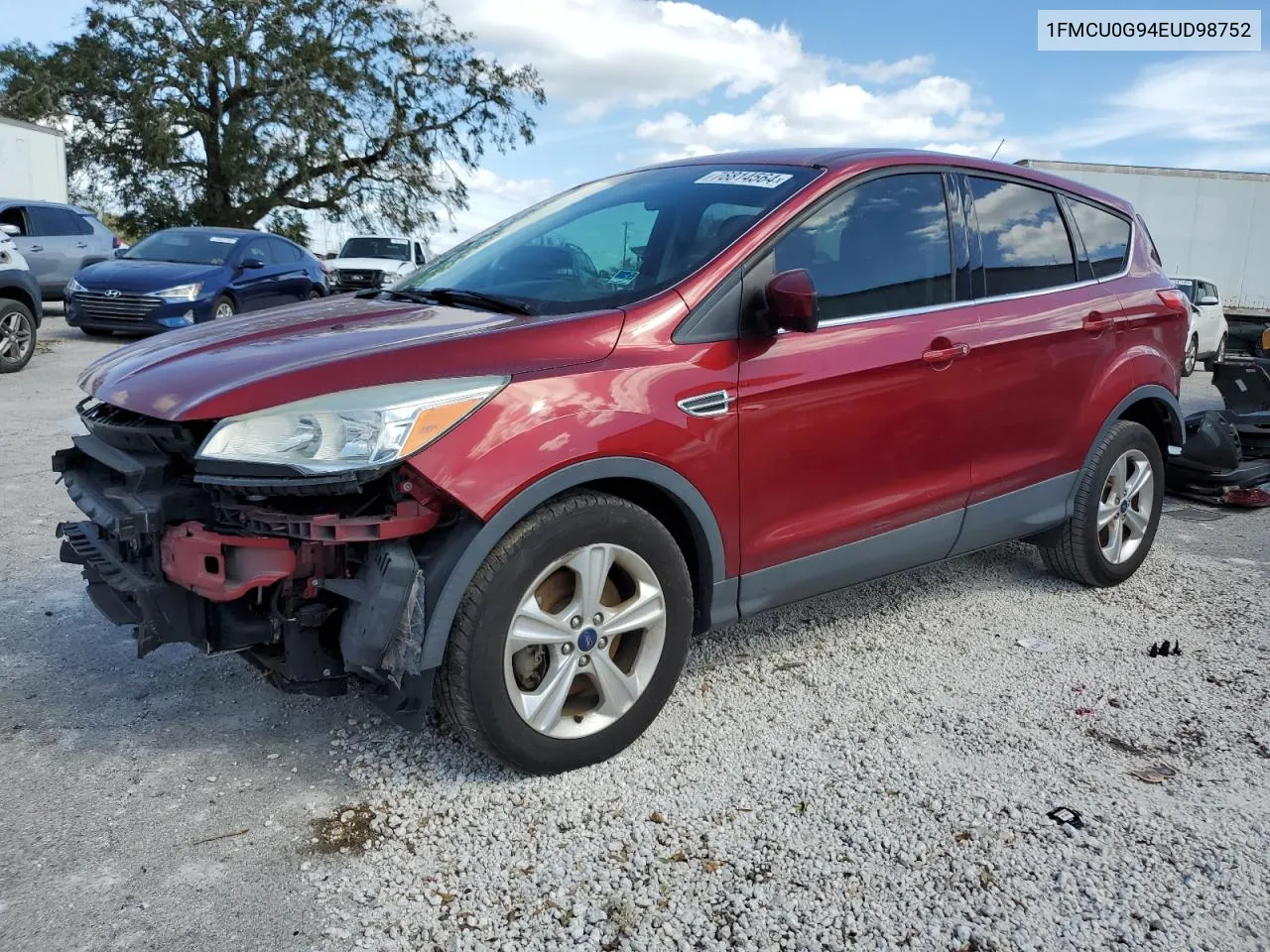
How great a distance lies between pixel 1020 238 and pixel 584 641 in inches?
101

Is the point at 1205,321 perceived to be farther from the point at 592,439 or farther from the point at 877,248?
the point at 592,439

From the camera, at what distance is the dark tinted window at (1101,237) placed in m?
4.55

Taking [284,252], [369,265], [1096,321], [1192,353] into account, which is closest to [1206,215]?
[1192,353]

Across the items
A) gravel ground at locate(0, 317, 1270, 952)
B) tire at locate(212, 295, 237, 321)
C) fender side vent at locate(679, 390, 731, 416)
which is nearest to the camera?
gravel ground at locate(0, 317, 1270, 952)

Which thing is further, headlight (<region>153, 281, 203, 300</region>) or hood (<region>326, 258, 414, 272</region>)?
hood (<region>326, 258, 414, 272</region>)

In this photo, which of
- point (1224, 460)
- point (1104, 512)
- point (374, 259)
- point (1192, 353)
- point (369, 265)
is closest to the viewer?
point (1104, 512)

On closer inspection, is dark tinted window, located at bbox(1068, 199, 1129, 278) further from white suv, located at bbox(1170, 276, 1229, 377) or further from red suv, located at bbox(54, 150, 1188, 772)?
white suv, located at bbox(1170, 276, 1229, 377)

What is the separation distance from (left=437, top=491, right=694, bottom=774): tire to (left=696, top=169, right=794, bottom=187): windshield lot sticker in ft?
4.23

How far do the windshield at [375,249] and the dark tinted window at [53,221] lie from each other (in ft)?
24.0

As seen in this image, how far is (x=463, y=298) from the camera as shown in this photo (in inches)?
136

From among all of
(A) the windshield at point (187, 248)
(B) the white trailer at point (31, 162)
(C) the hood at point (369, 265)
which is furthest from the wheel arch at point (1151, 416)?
(B) the white trailer at point (31, 162)

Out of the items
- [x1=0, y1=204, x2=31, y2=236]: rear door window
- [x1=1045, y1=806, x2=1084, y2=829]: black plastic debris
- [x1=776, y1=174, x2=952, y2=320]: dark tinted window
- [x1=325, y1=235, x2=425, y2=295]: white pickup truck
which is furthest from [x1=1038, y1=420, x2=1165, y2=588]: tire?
[x1=325, y1=235, x2=425, y2=295]: white pickup truck

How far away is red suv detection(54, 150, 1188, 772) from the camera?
2602mm

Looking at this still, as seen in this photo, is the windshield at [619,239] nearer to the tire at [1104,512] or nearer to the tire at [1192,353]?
the tire at [1104,512]
